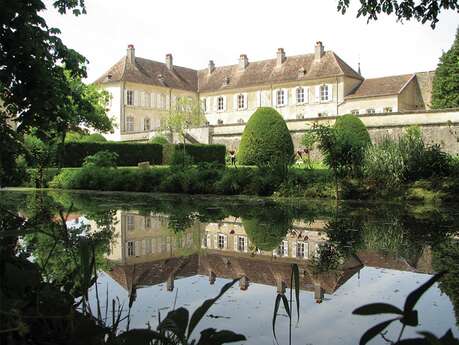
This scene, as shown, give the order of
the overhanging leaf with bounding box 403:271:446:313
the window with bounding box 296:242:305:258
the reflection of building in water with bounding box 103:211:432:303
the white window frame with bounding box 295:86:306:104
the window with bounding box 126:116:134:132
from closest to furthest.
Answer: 1. the overhanging leaf with bounding box 403:271:446:313
2. the reflection of building in water with bounding box 103:211:432:303
3. the window with bounding box 296:242:305:258
4. the white window frame with bounding box 295:86:306:104
5. the window with bounding box 126:116:134:132

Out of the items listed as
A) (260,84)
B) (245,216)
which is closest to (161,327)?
(245,216)

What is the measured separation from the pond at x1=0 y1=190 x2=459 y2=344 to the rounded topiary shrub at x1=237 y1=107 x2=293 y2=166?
1804 cm

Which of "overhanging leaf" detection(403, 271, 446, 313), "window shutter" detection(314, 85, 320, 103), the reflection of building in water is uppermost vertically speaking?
"window shutter" detection(314, 85, 320, 103)

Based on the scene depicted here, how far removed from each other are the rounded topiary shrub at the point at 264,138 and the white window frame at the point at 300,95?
2064cm

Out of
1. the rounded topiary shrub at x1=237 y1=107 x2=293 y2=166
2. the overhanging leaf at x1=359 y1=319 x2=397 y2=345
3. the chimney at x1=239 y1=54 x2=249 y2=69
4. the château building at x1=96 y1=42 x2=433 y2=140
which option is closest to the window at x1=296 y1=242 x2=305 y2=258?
the overhanging leaf at x1=359 y1=319 x2=397 y2=345

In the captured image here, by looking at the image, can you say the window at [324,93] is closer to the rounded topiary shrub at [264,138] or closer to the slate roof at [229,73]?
the slate roof at [229,73]

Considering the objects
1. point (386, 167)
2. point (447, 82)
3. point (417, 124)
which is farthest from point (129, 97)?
point (386, 167)

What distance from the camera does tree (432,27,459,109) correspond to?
43000 millimetres

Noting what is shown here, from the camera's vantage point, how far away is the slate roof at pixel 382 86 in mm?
44219

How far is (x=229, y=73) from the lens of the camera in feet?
182

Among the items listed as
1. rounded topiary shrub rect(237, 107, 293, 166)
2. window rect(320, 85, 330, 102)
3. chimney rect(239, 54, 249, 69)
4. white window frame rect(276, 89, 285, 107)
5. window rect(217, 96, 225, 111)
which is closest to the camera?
rounded topiary shrub rect(237, 107, 293, 166)

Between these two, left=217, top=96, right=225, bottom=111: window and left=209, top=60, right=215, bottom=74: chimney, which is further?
left=209, top=60, right=215, bottom=74: chimney

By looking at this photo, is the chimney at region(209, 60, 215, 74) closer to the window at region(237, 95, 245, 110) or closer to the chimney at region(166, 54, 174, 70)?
the chimney at region(166, 54, 174, 70)

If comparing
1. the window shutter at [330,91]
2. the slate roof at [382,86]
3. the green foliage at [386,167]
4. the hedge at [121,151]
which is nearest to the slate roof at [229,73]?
the window shutter at [330,91]
